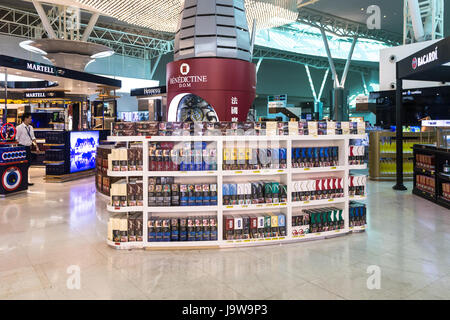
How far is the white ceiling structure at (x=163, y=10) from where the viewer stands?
720 centimetres

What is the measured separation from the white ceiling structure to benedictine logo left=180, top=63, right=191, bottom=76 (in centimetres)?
150

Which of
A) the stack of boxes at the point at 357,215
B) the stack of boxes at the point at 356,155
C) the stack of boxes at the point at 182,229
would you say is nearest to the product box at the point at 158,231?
the stack of boxes at the point at 182,229

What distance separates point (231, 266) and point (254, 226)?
722 millimetres

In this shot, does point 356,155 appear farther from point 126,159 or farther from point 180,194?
point 126,159

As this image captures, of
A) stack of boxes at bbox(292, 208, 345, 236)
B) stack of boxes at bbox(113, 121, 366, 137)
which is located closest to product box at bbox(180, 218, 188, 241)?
stack of boxes at bbox(113, 121, 366, 137)

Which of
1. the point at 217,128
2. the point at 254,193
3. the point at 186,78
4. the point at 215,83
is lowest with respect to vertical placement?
the point at 254,193

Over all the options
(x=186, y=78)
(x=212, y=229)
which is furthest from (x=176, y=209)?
(x=186, y=78)

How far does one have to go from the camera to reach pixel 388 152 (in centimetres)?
916

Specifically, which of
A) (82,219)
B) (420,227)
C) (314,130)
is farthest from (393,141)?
(82,219)

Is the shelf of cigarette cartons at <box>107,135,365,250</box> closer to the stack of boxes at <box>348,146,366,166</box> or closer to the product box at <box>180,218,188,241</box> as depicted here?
the product box at <box>180,218,188,241</box>

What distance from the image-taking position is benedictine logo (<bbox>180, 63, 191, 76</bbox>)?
5971mm
